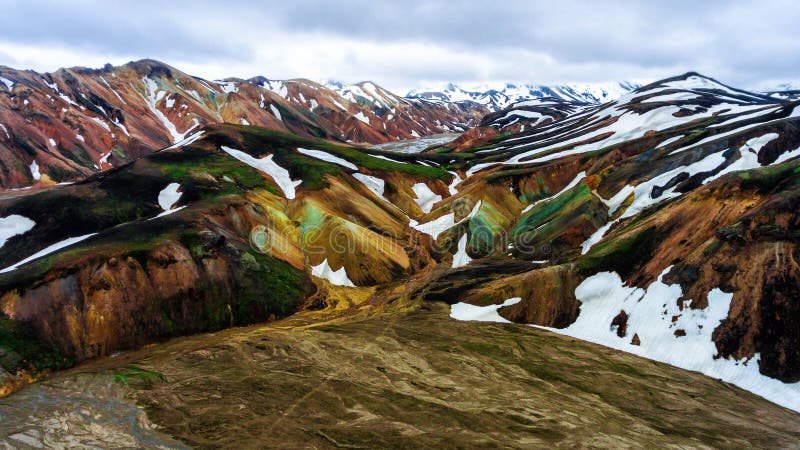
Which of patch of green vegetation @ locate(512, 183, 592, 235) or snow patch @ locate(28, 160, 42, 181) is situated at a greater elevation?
patch of green vegetation @ locate(512, 183, 592, 235)

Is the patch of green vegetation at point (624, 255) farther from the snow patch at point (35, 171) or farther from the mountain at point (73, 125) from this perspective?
the snow patch at point (35, 171)

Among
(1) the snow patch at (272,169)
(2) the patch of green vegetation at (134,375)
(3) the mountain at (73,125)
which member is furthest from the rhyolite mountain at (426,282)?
(3) the mountain at (73,125)

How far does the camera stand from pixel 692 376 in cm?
3098

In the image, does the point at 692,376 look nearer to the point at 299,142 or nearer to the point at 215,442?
the point at 215,442

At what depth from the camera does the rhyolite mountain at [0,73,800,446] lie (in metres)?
29.4

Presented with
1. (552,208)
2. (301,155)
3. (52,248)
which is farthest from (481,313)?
(301,155)

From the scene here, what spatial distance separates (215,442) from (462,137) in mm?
187231

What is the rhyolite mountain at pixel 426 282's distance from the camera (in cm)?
2942

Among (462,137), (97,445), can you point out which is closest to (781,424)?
(97,445)

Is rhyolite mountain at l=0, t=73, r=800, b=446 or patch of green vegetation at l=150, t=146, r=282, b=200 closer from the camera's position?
rhyolite mountain at l=0, t=73, r=800, b=446

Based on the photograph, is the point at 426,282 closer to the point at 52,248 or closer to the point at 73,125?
the point at 52,248

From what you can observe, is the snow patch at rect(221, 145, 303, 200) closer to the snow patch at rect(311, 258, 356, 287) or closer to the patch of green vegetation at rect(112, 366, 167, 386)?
the snow patch at rect(311, 258, 356, 287)

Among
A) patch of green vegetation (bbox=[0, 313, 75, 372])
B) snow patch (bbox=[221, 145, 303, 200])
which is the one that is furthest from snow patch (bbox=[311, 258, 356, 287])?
patch of green vegetation (bbox=[0, 313, 75, 372])

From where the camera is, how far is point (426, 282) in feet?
181
